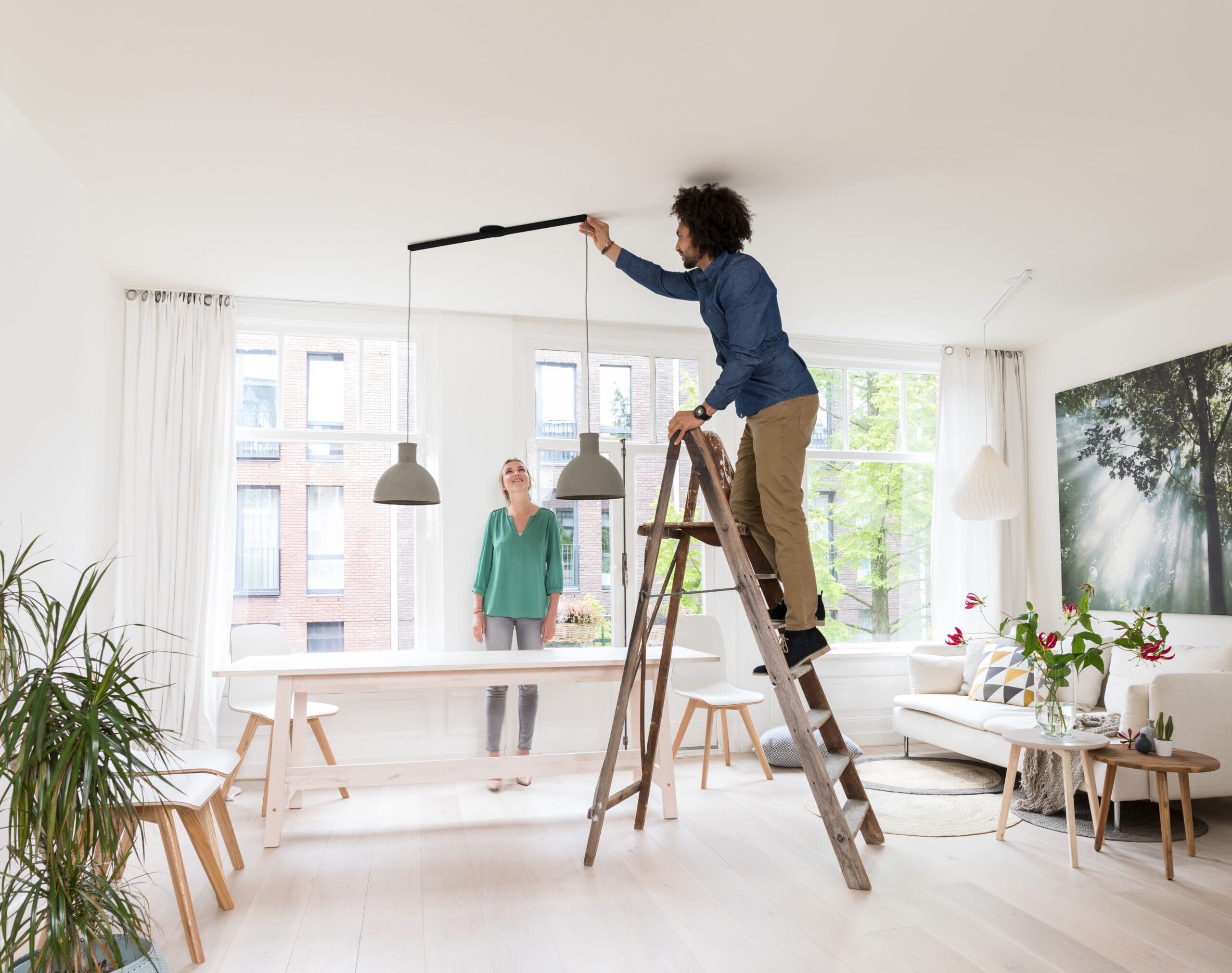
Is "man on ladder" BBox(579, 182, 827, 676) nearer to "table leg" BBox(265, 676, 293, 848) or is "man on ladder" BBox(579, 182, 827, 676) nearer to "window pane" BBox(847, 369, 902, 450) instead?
"table leg" BBox(265, 676, 293, 848)

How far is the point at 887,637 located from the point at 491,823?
329 centimetres

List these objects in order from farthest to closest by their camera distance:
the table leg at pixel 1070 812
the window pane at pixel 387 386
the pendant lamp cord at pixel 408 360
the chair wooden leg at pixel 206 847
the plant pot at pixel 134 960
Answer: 1. the window pane at pixel 387 386
2. the pendant lamp cord at pixel 408 360
3. the table leg at pixel 1070 812
4. the chair wooden leg at pixel 206 847
5. the plant pot at pixel 134 960

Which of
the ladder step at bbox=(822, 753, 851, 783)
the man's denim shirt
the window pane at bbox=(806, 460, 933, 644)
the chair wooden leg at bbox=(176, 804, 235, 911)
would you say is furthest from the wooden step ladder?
the window pane at bbox=(806, 460, 933, 644)

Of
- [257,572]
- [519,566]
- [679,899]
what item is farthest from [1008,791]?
[257,572]

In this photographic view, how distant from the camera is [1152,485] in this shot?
5008 mm

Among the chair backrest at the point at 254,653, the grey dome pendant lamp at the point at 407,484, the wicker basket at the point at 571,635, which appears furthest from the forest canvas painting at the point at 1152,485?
the chair backrest at the point at 254,653

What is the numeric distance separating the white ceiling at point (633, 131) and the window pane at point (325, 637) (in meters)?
1.95

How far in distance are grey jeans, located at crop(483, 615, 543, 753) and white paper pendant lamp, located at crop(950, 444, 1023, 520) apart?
107 inches

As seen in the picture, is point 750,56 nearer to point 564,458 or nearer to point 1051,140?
point 1051,140

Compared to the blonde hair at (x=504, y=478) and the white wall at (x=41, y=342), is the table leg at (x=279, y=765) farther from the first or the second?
the blonde hair at (x=504, y=478)

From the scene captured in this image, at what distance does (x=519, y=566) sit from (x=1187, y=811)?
3.25 meters

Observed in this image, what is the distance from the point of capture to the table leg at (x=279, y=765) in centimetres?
366

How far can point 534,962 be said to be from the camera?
2.57 m

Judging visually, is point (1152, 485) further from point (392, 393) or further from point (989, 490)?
point (392, 393)
